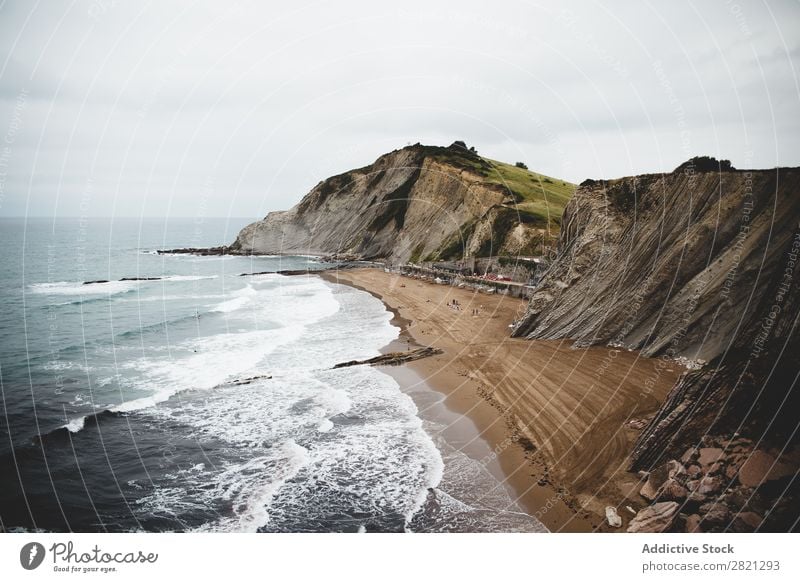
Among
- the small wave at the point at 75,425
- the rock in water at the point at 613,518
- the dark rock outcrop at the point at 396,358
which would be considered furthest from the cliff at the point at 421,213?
the rock in water at the point at 613,518

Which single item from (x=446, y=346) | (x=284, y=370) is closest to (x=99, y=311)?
(x=284, y=370)

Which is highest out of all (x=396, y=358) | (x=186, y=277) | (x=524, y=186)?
(x=524, y=186)

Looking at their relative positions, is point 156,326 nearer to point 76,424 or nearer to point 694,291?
point 76,424

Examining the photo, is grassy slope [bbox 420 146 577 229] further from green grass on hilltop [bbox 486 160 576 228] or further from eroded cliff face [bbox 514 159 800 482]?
eroded cliff face [bbox 514 159 800 482]

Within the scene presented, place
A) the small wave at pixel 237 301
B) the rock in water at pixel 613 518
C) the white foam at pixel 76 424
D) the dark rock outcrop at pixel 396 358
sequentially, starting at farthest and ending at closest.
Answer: the small wave at pixel 237 301 < the dark rock outcrop at pixel 396 358 < the white foam at pixel 76 424 < the rock in water at pixel 613 518

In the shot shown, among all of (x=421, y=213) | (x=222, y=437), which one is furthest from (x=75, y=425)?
(x=421, y=213)

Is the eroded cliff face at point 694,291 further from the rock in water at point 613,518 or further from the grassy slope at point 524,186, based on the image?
the grassy slope at point 524,186

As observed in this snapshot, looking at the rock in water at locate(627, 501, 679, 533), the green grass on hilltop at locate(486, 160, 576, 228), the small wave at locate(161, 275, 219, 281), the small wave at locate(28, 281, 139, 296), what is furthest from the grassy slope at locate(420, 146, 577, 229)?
the small wave at locate(28, 281, 139, 296)
